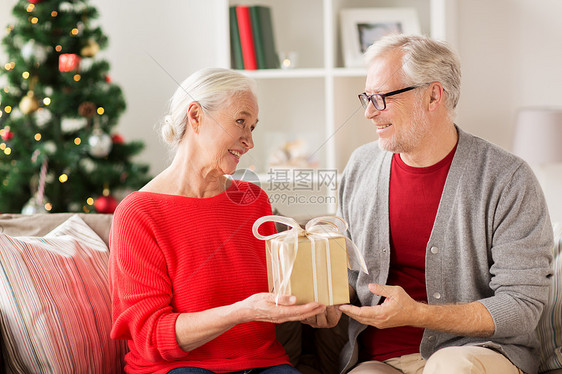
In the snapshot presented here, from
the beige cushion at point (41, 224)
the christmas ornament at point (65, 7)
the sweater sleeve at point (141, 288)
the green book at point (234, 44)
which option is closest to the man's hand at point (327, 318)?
the sweater sleeve at point (141, 288)

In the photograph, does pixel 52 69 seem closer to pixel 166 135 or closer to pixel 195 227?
pixel 166 135

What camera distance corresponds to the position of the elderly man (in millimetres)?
1478

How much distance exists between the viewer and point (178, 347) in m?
1.35

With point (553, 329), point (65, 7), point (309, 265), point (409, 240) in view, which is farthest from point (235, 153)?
point (65, 7)

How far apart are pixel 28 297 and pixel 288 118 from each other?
1.80 m

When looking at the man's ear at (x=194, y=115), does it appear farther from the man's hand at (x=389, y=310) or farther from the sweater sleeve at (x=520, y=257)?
the sweater sleeve at (x=520, y=257)

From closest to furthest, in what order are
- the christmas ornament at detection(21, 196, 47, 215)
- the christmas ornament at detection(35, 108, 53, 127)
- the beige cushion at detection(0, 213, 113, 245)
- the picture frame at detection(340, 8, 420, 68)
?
the beige cushion at detection(0, 213, 113, 245) → the christmas ornament at detection(21, 196, 47, 215) → the christmas ornament at detection(35, 108, 53, 127) → the picture frame at detection(340, 8, 420, 68)

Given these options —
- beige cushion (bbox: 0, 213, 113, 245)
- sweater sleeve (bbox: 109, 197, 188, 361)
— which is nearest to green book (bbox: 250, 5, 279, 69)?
beige cushion (bbox: 0, 213, 113, 245)

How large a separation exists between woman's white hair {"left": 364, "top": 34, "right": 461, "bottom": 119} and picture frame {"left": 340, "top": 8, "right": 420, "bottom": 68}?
1443 millimetres

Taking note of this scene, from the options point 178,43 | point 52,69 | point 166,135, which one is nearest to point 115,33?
point 178,43

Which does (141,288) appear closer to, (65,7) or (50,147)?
(50,147)

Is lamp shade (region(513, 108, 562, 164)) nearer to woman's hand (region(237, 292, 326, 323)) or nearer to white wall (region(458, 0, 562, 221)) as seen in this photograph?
white wall (region(458, 0, 562, 221))

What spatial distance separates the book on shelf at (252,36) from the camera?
3129 mm

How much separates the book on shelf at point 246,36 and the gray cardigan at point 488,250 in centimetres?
166
